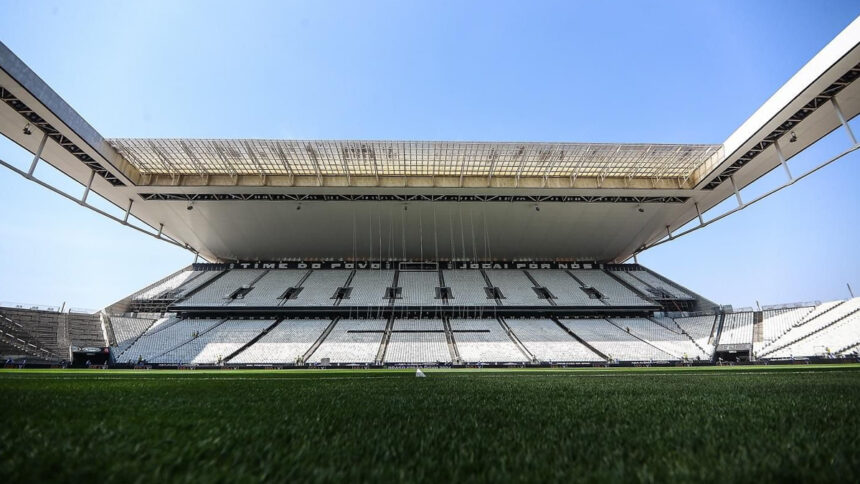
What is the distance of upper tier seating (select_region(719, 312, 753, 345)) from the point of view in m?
26.1

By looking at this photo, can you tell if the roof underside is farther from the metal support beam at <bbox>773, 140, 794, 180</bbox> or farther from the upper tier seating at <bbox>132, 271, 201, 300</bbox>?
the upper tier seating at <bbox>132, 271, 201, 300</bbox>

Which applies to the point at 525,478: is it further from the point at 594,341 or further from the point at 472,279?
the point at 472,279

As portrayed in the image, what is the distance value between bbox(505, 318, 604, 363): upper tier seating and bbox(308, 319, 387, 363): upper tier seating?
11.3 meters

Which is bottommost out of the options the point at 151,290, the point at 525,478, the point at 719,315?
the point at 525,478

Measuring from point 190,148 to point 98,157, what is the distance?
4.70 metres

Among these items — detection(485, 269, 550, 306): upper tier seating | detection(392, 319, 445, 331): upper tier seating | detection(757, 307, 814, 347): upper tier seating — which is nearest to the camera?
detection(757, 307, 814, 347): upper tier seating

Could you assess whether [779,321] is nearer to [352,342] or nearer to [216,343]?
[352,342]

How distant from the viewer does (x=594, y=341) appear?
1057 inches

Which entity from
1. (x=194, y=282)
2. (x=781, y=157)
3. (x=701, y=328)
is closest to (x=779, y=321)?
(x=701, y=328)

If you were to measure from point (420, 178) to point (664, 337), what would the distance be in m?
23.2

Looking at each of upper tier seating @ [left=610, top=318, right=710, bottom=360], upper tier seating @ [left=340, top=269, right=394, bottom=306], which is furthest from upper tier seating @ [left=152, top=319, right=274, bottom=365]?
upper tier seating @ [left=610, top=318, right=710, bottom=360]

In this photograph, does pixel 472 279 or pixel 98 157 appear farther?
pixel 472 279

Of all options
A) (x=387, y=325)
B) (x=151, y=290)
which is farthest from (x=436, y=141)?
(x=151, y=290)

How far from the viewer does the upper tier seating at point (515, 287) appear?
3240 cm
